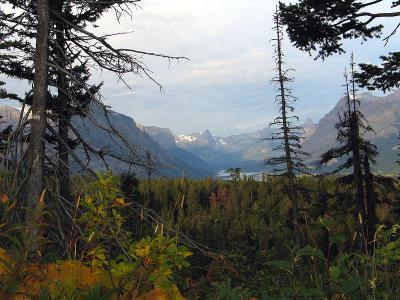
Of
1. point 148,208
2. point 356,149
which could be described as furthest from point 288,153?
point 148,208

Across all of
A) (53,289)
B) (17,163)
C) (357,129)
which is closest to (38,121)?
(17,163)

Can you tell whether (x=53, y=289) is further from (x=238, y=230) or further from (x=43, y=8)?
(x=238, y=230)

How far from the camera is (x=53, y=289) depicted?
5.92 ft

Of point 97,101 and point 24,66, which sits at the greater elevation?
point 24,66

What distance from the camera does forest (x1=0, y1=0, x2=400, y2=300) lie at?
2.05 metres

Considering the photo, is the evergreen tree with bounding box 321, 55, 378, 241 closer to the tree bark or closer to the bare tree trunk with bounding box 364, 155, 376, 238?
the bare tree trunk with bounding box 364, 155, 376, 238

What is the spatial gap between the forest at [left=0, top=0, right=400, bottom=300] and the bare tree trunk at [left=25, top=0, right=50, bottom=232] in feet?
0.05

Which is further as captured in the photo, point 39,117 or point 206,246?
point 39,117

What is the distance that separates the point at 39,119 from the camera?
504 cm

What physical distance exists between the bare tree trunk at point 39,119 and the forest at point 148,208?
1 cm

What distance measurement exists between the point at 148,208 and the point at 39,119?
1.73m

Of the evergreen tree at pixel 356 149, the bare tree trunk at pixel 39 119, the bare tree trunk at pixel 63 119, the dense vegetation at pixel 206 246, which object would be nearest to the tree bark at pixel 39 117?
the bare tree trunk at pixel 39 119

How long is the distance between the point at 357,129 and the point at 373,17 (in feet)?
13.2

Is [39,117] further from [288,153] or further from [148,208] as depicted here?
[288,153]
